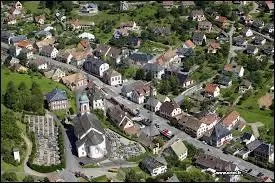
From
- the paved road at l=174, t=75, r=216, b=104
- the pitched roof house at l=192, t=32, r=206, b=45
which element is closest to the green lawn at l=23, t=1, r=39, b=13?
the pitched roof house at l=192, t=32, r=206, b=45

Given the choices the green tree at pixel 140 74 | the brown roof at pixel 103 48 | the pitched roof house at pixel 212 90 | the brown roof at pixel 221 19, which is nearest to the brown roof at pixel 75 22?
the brown roof at pixel 103 48

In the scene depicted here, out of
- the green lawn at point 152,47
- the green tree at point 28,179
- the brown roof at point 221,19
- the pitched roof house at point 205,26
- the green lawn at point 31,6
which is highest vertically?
the brown roof at point 221,19

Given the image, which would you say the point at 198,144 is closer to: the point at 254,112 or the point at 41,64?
the point at 254,112

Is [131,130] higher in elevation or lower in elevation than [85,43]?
lower

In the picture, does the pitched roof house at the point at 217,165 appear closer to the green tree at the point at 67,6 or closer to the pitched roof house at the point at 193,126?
the pitched roof house at the point at 193,126

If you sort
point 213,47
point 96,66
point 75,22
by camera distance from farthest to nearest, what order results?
point 75,22 < point 213,47 < point 96,66

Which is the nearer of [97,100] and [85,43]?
[97,100]

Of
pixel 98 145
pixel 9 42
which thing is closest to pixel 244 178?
pixel 98 145

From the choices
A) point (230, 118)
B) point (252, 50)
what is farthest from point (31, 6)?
point (230, 118)

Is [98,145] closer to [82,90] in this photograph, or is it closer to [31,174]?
[31,174]
